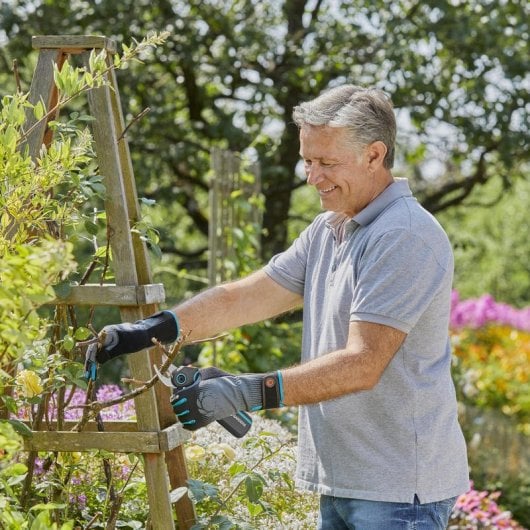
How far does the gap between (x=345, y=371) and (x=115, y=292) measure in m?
0.56

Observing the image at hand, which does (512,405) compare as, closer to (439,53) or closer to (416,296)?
(439,53)

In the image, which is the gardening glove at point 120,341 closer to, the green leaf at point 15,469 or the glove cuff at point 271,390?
the glove cuff at point 271,390

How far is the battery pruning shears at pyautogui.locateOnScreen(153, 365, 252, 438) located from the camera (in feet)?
7.02

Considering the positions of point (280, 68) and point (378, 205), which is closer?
point (378, 205)

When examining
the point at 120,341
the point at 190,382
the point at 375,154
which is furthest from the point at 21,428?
the point at 375,154

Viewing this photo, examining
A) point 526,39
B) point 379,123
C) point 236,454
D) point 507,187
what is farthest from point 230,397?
point 507,187

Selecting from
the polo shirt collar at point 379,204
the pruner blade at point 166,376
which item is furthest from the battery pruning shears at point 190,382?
the polo shirt collar at point 379,204

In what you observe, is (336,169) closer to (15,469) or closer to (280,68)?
(15,469)

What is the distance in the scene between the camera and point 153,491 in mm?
2367

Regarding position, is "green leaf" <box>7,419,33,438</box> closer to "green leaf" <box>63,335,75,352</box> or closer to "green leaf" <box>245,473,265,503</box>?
"green leaf" <box>63,335,75,352</box>

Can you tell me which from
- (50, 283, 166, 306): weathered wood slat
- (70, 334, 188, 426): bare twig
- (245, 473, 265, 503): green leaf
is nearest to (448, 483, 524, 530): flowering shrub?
(245, 473, 265, 503): green leaf

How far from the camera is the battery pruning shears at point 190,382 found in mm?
2141

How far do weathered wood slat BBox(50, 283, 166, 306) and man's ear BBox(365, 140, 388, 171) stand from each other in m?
0.59

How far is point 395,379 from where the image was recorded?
2.29 metres
